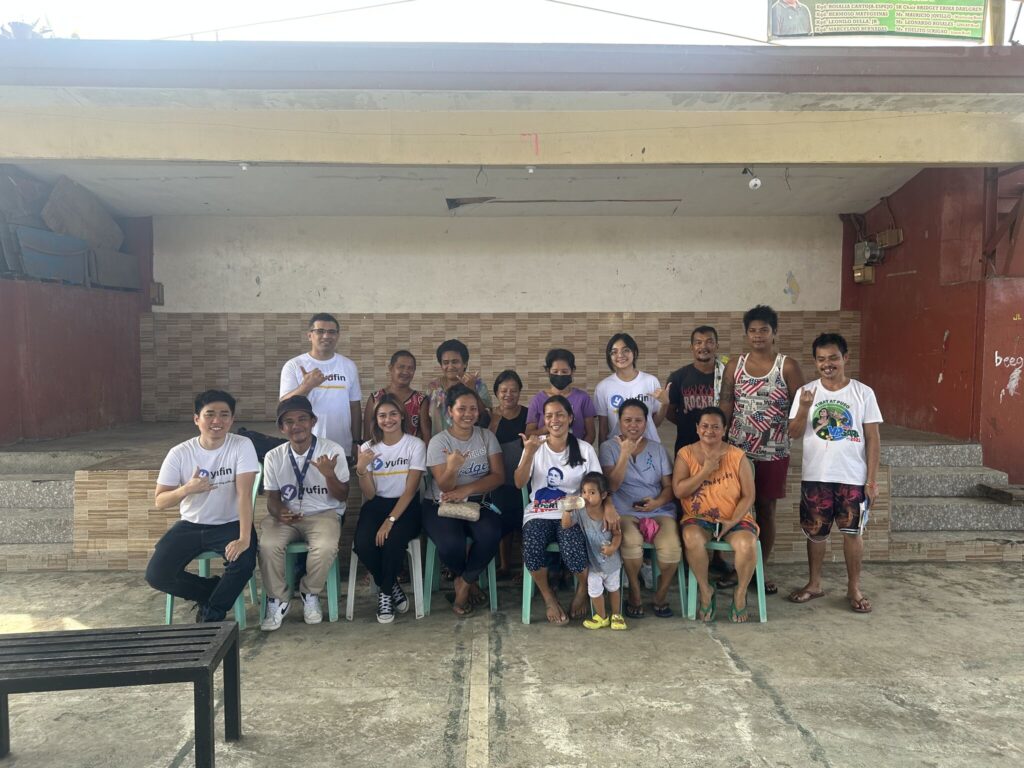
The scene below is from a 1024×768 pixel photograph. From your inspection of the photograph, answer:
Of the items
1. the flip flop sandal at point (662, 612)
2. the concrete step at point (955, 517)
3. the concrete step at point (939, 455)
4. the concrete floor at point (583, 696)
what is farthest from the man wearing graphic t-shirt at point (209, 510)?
the concrete step at point (939, 455)

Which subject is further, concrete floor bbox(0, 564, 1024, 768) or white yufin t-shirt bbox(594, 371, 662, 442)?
white yufin t-shirt bbox(594, 371, 662, 442)

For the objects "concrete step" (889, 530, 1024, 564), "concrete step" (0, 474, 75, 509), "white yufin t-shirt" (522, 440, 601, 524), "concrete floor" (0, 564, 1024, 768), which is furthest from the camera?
"concrete step" (0, 474, 75, 509)

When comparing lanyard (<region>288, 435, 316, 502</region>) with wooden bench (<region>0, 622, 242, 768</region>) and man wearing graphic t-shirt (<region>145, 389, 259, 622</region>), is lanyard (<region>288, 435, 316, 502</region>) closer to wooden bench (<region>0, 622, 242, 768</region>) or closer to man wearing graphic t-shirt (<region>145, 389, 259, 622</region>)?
man wearing graphic t-shirt (<region>145, 389, 259, 622</region>)

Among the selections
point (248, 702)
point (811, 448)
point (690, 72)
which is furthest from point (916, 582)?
point (248, 702)

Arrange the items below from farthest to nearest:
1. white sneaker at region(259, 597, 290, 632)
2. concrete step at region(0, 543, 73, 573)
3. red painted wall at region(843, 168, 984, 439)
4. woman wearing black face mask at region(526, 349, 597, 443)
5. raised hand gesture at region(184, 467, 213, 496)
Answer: red painted wall at region(843, 168, 984, 439)
concrete step at region(0, 543, 73, 573)
woman wearing black face mask at region(526, 349, 597, 443)
white sneaker at region(259, 597, 290, 632)
raised hand gesture at region(184, 467, 213, 496)

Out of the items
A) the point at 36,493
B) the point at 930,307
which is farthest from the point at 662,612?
the point at 36,493

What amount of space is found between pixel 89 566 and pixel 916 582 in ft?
16.4

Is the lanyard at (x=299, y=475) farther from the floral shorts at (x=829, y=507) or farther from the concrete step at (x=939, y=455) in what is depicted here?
the concrete step at (x=939, y=455)

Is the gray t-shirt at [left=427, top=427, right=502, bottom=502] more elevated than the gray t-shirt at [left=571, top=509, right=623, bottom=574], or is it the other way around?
the gray t-shirt at [left=427, top=427, right=502, bottom=502]

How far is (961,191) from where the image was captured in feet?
17.8

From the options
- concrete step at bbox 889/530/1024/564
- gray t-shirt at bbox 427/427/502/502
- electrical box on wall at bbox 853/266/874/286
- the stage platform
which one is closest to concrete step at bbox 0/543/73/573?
the stage platform

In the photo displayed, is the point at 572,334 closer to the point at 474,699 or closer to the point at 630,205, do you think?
the point at 630,205

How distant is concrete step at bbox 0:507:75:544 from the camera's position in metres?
4.38

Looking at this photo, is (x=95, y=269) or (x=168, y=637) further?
(x=95, y=269)
